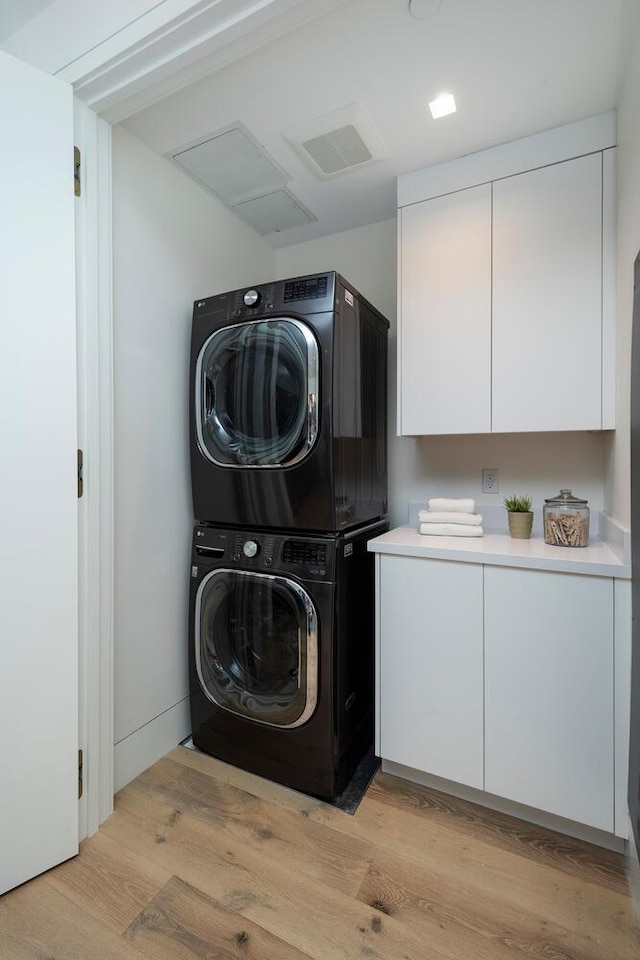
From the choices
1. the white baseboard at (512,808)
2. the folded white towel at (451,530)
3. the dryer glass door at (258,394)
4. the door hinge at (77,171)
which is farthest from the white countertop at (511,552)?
the door hinge at (77,171)

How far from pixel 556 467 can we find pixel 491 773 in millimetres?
1200

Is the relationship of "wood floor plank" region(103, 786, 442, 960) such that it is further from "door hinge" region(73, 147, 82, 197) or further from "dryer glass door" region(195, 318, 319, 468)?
"door hinge" region(73, 147, 82, 197)

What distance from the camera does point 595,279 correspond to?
1.46 meters

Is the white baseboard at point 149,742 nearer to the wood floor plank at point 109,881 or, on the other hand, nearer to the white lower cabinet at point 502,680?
the wood floor plank at point 109,881

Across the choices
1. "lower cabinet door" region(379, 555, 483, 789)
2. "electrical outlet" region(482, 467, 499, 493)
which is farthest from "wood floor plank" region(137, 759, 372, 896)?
"electrical outlet" region(482, 467, 499, 493)

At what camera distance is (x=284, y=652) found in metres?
1.58

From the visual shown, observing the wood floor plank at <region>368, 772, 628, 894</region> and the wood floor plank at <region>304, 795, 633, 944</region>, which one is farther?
the wood floor plank at <region>368, 772, 628, 894</region>

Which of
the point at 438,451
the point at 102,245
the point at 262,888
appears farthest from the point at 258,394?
the point at 262,888

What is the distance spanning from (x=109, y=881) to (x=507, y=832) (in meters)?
1.22

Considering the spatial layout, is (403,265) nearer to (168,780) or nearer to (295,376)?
(295,376)

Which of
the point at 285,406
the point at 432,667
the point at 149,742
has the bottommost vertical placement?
the point at 149,742

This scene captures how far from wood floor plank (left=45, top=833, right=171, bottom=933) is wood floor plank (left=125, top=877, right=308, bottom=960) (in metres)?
0.04

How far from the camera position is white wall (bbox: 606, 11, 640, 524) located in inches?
46.5

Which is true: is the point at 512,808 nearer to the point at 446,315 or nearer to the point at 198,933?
the point at 198,933
